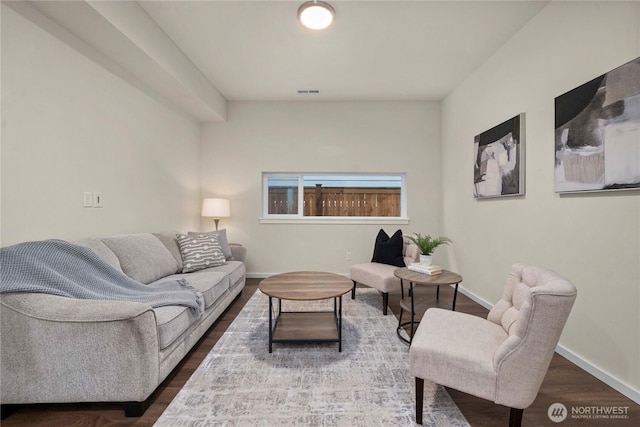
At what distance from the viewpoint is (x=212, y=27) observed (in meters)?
2.50

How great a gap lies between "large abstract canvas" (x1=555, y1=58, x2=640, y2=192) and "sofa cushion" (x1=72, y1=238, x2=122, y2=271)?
11.2 ft

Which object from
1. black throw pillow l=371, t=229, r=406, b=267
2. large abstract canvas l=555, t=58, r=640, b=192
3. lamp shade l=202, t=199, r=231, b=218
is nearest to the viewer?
large abstract canvas l=555, t=58, r=640, b=192

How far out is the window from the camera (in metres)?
4.41

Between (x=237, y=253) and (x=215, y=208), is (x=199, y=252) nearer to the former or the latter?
(x=237, y=253)

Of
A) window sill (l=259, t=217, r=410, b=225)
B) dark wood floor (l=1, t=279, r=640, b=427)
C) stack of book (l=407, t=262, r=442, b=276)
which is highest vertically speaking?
window sill (l=259, t=217, r=410, b=225)

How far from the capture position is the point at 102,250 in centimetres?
209

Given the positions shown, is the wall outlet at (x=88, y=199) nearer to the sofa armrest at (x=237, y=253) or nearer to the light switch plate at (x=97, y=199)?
the light switch plate at (x=97, y=199)

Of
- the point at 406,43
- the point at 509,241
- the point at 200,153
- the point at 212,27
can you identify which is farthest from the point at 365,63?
the point at 200,153

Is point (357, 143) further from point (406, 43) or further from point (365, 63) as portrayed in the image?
point (406, 43)

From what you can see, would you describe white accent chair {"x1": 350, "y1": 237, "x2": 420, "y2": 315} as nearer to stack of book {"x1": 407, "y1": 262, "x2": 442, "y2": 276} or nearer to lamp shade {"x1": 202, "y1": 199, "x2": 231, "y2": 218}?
stack of book {"x1": 407, "y1": 262, "x2": 442, "y2": 276}

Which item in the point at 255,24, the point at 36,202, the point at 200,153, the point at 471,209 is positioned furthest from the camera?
the point at 200,153

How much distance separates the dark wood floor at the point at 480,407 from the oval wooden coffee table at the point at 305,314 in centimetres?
66

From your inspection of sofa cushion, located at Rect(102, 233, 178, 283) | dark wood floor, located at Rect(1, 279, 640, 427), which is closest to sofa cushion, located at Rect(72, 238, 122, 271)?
sofa cushion, located at Rect(102, 233, 178, 283)

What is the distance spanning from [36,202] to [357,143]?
11.9ft
